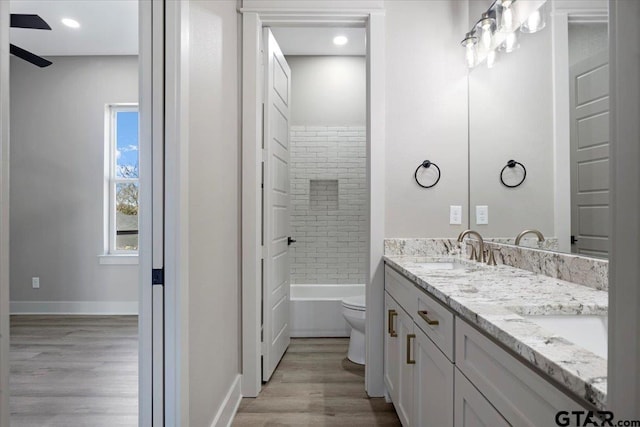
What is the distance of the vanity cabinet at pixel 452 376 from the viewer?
69cm

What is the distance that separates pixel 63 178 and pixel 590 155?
4.71 metres

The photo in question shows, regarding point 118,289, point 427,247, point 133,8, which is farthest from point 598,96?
point 118,289

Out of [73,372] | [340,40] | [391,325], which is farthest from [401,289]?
[340,40]

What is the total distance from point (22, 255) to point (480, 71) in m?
4.74

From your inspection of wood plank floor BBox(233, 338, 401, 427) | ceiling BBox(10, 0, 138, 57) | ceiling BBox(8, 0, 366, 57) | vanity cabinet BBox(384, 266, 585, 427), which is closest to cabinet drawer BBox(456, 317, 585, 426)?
vanity cabinet BBox(384, 266, 585, 427)

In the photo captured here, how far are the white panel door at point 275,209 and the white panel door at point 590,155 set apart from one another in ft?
5.64

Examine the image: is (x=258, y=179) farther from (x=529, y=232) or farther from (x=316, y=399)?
(x=529, y=232)

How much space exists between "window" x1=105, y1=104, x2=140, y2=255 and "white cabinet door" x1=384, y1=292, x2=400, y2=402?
328cm

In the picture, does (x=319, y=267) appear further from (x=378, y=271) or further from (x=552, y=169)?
(x=552, y=169)

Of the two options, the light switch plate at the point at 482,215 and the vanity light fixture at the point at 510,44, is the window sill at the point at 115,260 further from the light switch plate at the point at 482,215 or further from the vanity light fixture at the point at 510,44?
the vanity light fixture at the point at 510,44

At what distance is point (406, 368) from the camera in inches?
66.5

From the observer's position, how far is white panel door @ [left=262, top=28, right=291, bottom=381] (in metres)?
2.46

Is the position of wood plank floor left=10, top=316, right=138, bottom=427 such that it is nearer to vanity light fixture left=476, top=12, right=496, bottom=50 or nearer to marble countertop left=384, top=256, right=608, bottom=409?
marble countertop left=384, top=256, right=608, bottom=409

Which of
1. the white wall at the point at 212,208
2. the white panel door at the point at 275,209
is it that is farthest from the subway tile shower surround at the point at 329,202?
the white wall at the point at 212,208
